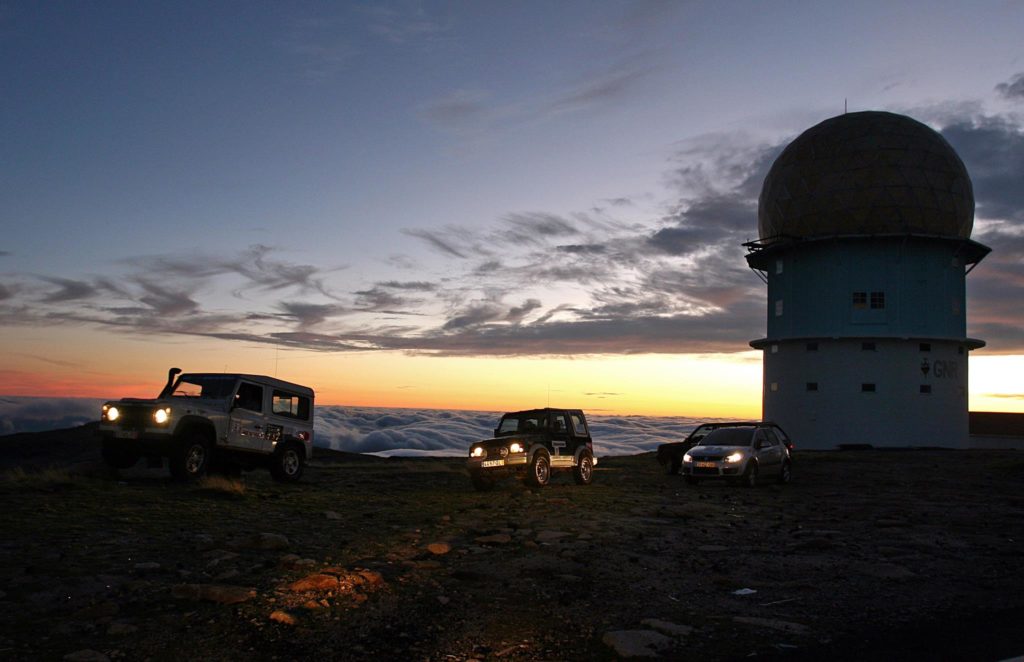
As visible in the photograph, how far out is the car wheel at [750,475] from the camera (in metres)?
20.6

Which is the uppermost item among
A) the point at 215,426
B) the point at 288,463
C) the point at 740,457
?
the point at 215,426

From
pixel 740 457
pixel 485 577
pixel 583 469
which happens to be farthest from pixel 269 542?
pixel 740 457

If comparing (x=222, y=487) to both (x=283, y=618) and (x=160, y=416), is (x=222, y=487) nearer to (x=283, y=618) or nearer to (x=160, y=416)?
(x=160, y=416)

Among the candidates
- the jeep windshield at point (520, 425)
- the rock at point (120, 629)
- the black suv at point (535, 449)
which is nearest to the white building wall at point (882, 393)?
the black suv at point (535, 449)

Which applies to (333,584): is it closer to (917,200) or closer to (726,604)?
(726,604)

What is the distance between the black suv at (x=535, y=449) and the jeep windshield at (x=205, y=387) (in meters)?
5.83

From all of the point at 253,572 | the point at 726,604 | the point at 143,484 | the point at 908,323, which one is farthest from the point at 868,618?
the point at 908,323

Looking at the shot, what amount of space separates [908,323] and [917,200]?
6009mm

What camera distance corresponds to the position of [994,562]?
10289 millimetres

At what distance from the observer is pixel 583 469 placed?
20.5 metres

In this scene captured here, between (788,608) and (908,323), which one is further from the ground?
(908,323)

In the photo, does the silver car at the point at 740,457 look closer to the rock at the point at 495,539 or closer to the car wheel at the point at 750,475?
the car wheel at the point at 750,475

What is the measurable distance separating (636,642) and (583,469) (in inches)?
564

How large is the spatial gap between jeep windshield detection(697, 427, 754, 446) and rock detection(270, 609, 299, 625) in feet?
55.1
